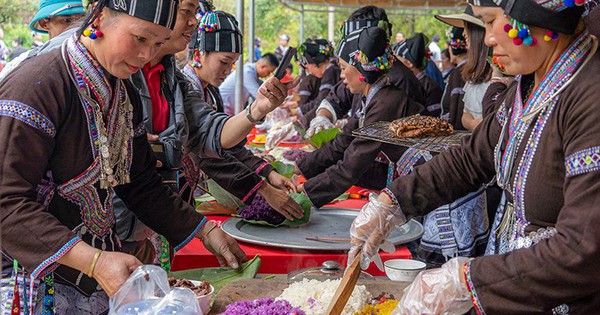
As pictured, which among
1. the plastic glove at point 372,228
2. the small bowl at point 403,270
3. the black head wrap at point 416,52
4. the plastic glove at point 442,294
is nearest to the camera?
the plastic glove at point 442,294

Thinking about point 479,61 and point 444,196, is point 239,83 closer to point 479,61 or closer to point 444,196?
point 479,61

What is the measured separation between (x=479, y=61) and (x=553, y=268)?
2451 millimetres

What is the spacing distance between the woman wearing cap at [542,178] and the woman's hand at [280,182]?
1594mm

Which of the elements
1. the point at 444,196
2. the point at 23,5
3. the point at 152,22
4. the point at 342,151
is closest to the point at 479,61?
the point at 342,151

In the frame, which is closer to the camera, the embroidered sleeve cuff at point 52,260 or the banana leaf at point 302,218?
the embroidered sleeve cuff at point 52,260

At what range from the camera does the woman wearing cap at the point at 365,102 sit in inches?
135

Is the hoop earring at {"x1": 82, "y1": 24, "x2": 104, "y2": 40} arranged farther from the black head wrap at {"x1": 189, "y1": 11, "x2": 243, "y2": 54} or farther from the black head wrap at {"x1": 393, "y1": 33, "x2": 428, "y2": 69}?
the black head wrap at {"x1": 393, "y1": 33, "x2": 428, "y2": 69}

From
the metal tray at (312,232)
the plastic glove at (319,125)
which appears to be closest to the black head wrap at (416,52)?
the plastic glove at (319,125)

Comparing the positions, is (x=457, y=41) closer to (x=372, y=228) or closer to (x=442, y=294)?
(x=372, y=228)

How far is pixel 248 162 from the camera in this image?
3297 mm

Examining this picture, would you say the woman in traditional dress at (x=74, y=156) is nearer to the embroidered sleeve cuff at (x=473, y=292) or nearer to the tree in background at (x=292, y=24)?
the embroidered sleeve cuff at (x=473, y=292)

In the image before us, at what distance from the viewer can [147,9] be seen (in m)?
1.68

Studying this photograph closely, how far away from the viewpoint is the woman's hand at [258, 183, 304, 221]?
2.87 meters

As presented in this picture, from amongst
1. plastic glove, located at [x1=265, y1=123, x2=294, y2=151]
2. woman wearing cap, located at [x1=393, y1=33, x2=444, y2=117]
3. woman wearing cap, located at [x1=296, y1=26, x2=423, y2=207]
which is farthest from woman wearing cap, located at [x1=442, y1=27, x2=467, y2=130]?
plastic glove, located at [x1=265, y1=123, x2=294, y2=151]
